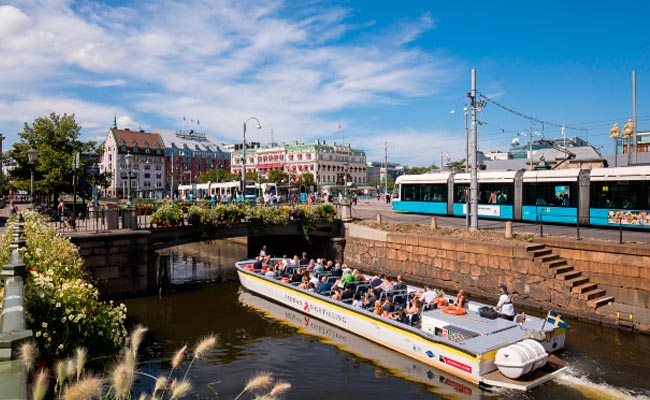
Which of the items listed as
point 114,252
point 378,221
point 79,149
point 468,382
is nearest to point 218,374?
point 468,382

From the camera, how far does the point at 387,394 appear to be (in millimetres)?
11375

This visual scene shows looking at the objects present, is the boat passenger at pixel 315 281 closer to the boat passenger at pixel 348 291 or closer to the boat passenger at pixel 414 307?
the boat passenger at pixel 348 291

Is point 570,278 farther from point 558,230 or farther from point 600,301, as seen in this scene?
point 558,230

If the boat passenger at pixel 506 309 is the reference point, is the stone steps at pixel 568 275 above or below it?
above

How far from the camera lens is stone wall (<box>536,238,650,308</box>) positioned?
1628cm

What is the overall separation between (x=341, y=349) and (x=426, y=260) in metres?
10.0

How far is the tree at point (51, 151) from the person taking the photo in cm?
3259

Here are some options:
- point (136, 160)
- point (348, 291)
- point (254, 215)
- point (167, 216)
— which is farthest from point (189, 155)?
point (348, 291)

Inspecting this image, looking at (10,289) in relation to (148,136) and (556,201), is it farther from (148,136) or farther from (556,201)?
(148,136)

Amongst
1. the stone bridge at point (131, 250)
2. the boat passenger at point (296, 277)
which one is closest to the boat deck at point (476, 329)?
the boat passenger at point (296, 277)

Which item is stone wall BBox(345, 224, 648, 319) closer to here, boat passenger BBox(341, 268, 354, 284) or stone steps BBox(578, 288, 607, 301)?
stone steps BBox(578, 288, 607, 301)

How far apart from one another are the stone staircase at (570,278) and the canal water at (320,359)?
1143mm

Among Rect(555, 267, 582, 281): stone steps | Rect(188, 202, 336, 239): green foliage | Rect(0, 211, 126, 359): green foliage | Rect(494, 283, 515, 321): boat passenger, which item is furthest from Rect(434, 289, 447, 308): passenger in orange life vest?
Rect(188, 202, 336, 239): green foliage

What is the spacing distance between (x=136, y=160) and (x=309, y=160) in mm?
41498
